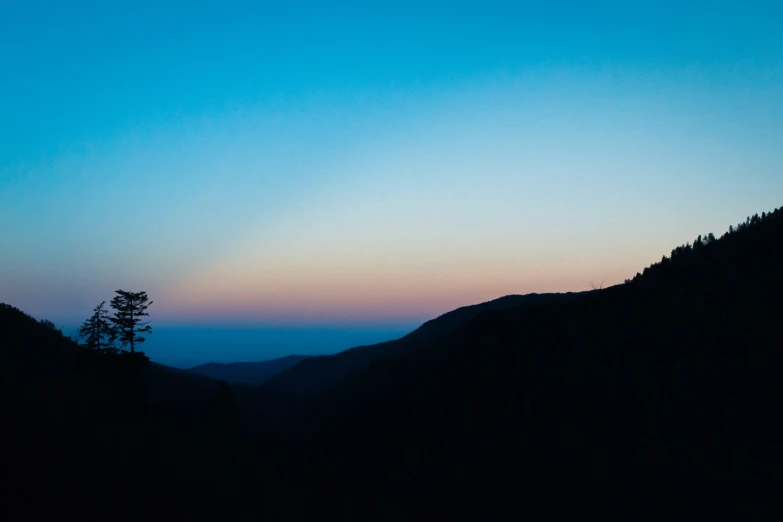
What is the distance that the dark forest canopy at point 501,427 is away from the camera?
20484 mm

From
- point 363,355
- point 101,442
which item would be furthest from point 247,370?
point 101,442

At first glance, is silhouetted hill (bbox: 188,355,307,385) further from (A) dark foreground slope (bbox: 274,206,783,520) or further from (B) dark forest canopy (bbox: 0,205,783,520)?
(A) dark foreground slope (bbox: 274,206,783,520)

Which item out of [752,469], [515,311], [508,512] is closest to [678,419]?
[752,469]

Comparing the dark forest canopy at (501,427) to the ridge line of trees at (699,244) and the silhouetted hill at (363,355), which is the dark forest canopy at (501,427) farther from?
the silhouetted hill at (363,355)

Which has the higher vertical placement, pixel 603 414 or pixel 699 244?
pixel 699 244

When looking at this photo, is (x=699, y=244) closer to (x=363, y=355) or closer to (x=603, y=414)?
(x=603, y=414)

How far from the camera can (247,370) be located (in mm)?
114500

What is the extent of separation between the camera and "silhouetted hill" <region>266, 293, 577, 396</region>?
74750 millimetres

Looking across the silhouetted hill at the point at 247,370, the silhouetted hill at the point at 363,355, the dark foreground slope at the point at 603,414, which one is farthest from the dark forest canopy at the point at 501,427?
the silhouetted hill at the point at 247,370

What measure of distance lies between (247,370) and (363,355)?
47148mm

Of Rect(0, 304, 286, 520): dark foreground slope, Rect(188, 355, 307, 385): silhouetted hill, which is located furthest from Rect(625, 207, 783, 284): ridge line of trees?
Rect(188, 355, 307, 385): silhouetted hill

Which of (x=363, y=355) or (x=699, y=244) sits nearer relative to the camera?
(x=699, y=244)

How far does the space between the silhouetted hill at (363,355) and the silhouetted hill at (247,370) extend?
20268 millimetres

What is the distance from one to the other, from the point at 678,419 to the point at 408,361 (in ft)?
92.1
